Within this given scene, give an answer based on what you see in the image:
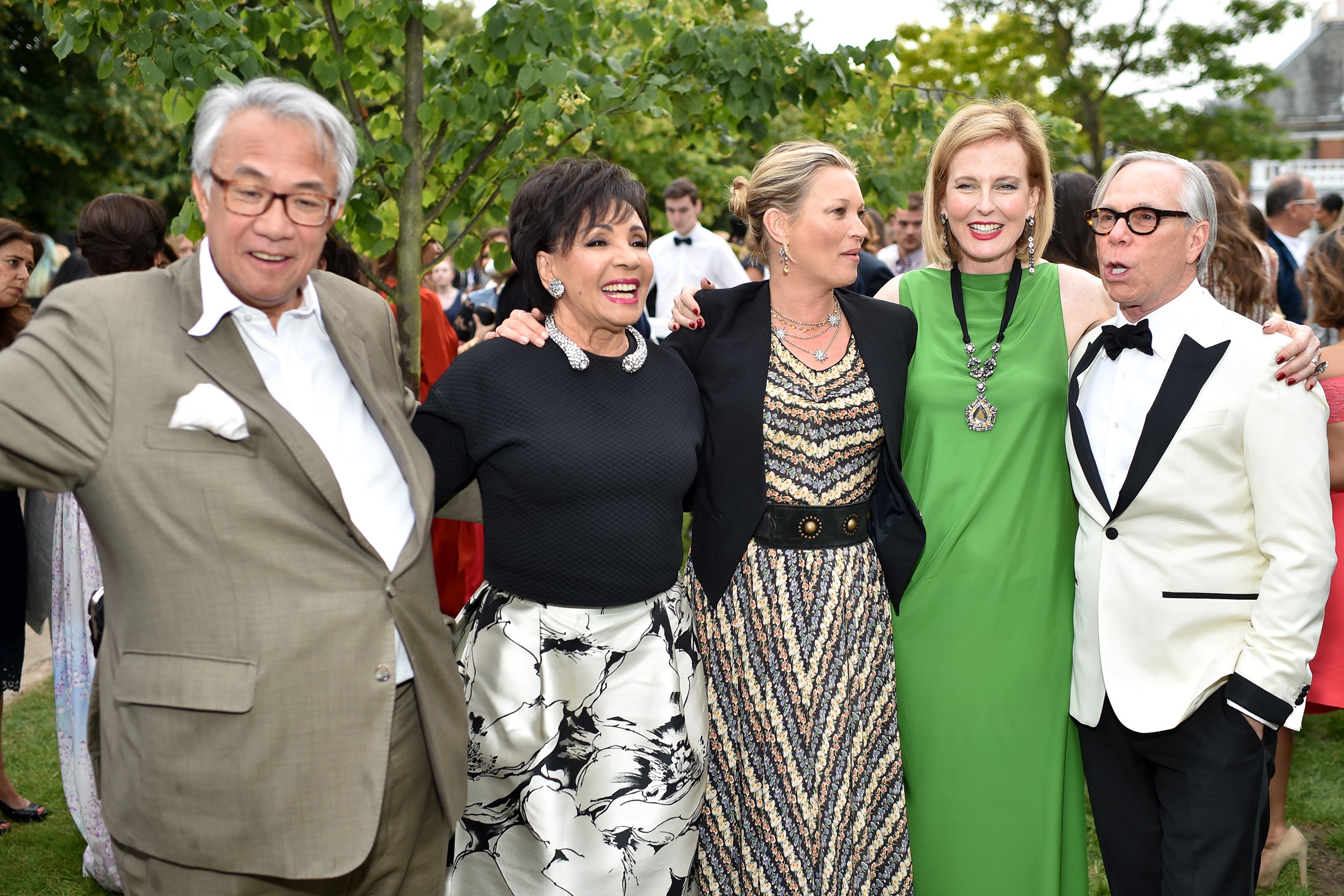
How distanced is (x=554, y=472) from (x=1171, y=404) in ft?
4.78

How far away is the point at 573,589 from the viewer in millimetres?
2764

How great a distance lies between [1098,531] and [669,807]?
1.26 m

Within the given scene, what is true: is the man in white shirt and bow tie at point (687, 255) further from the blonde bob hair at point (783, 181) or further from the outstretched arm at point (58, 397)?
the outstretched arm at point (58, 397)

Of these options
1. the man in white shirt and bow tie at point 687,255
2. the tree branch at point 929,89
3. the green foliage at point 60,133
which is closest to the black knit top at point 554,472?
the tree branch at point 929,89

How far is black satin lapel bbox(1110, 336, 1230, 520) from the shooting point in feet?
8.91

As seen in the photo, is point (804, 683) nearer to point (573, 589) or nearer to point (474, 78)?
point (573, 589)

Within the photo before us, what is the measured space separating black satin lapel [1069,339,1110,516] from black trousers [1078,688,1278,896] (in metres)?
0.54

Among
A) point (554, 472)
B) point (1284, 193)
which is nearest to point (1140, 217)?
point (554, 472)

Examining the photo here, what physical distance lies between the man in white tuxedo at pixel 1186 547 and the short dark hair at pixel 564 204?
1.21 m

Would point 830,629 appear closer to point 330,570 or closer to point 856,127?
point 330,570

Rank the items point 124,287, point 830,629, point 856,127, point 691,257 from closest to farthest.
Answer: point 124,287, point 830,629, point 856,127, point 691,257

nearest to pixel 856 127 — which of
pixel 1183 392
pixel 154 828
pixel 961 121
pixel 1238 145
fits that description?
pixel 961 121

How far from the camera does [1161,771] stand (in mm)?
2871

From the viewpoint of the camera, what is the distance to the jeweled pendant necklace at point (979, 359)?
3170 mm
